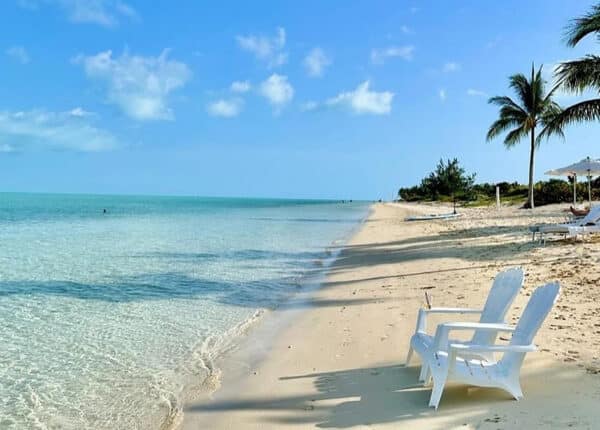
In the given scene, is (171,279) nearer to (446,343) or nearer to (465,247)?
(465,247)

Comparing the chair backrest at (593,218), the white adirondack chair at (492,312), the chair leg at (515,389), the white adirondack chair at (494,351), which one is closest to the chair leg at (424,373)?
the white adirondack chair at (492,312)

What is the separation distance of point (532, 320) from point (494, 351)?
1.77 feet

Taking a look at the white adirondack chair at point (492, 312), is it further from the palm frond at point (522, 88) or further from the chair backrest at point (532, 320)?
the palm frond at point (522, 88)

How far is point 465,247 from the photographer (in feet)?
53.0

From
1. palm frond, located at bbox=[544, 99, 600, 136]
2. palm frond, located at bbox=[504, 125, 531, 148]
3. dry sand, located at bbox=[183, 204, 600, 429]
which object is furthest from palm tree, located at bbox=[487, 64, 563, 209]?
dry sand, located at bbox=[183, 204, 600, 429]

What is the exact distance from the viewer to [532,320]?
4441 millimetres

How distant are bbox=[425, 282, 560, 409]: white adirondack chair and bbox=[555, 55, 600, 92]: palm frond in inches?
623

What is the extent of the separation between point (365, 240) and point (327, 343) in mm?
16547

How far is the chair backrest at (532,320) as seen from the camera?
438 centimetres

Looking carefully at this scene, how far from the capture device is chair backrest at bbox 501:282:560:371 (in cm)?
438

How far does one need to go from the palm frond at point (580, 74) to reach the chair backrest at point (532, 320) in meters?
15.8

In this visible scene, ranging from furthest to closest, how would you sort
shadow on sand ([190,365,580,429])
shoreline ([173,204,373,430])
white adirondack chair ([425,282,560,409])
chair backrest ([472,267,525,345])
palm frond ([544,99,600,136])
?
palm frond ([544,99,600,136]), shoreline ([173,204,373,430]), chair backrest ([472,267,525,345]), white adirondack chair ([425,282,560,409]), shadow on sand ([190,365,580,429])

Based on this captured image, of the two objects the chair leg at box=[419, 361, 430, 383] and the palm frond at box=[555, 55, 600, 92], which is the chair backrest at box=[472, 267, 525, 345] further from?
the palm frond at box=[555, 55, 600, 92]

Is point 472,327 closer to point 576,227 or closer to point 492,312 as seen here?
point 492,312
